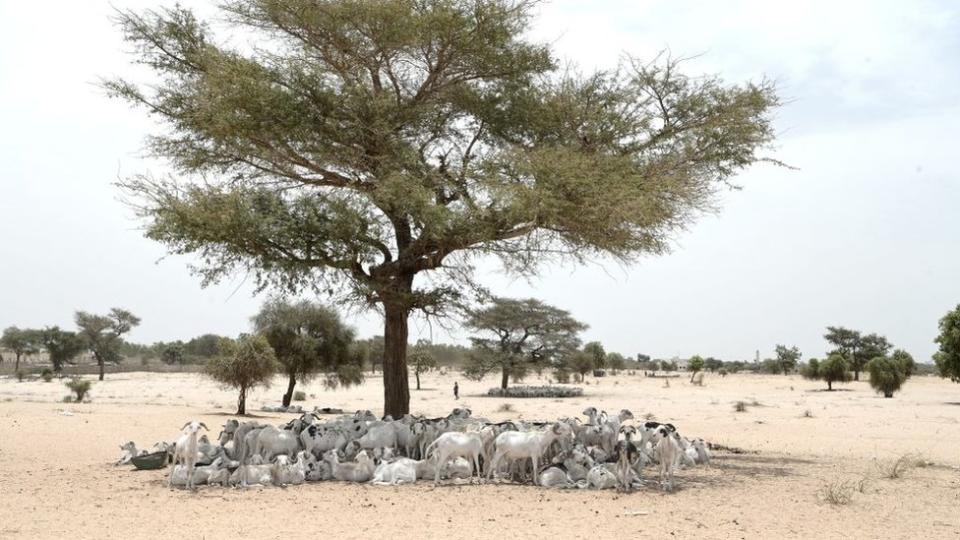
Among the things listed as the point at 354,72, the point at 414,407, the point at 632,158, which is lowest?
the point at 414,407

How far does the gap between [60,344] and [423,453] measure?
268 ft

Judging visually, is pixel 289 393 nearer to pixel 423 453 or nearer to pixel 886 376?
pixel 423 453

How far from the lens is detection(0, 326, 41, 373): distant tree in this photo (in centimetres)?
9072

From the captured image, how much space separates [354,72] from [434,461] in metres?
7.29

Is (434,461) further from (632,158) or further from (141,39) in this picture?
(141,39)

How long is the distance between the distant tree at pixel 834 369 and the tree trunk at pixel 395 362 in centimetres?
4712

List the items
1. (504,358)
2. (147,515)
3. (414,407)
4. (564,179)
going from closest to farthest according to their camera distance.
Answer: (147,515)
(564,179)
(414,407)
(504,358)

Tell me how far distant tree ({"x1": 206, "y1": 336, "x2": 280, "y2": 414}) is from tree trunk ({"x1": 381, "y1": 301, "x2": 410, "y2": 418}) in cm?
1524

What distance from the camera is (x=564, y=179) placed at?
1267cm

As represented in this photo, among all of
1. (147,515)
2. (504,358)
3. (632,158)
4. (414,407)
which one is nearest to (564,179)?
(632,158)

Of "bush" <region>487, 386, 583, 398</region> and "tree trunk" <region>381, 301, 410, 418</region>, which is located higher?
"tree trunk" <region>381, 301, 410, 418</region>

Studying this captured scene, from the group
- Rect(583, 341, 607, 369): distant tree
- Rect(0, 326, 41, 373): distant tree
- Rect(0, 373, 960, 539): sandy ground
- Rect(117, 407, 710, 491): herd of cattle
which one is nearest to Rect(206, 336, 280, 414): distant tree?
Rect(0, 373, 960, 539): sandy ground

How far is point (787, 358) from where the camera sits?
91.0 meters

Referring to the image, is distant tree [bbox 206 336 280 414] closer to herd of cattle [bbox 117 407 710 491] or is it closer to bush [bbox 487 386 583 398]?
herd of cattle [bbox 117 407 710 491]
